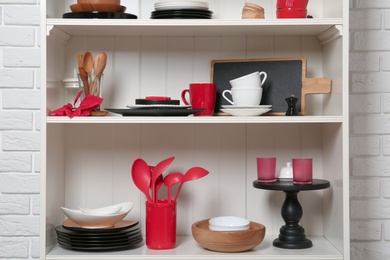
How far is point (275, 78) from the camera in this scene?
228 cm

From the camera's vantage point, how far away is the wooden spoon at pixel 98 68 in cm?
217

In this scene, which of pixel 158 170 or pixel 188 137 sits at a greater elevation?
pixel 188 137

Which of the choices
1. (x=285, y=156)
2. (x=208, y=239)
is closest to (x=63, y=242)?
(x=208, y=239)

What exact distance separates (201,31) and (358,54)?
60cm

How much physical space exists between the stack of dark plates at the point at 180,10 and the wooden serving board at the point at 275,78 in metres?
0.27

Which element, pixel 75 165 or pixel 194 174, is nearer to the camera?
pixel 194 174

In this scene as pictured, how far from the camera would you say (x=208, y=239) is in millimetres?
2057

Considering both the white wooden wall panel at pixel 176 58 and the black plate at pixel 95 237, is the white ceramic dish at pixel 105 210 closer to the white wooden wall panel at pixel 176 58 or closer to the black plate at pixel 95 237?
the black plate at pixel 95 237

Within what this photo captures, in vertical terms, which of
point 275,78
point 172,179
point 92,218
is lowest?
point 92,218

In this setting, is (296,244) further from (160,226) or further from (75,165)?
(75,165)

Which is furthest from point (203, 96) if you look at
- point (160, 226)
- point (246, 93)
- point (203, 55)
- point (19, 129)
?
point (19, 129)

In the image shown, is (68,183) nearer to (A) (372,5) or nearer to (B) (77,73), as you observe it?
(B) (77,73)

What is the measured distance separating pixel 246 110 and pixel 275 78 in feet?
0.89

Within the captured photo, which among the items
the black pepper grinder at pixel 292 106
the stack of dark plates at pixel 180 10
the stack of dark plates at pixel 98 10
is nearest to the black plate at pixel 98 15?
the stack of dark plates at pixel 98 10
